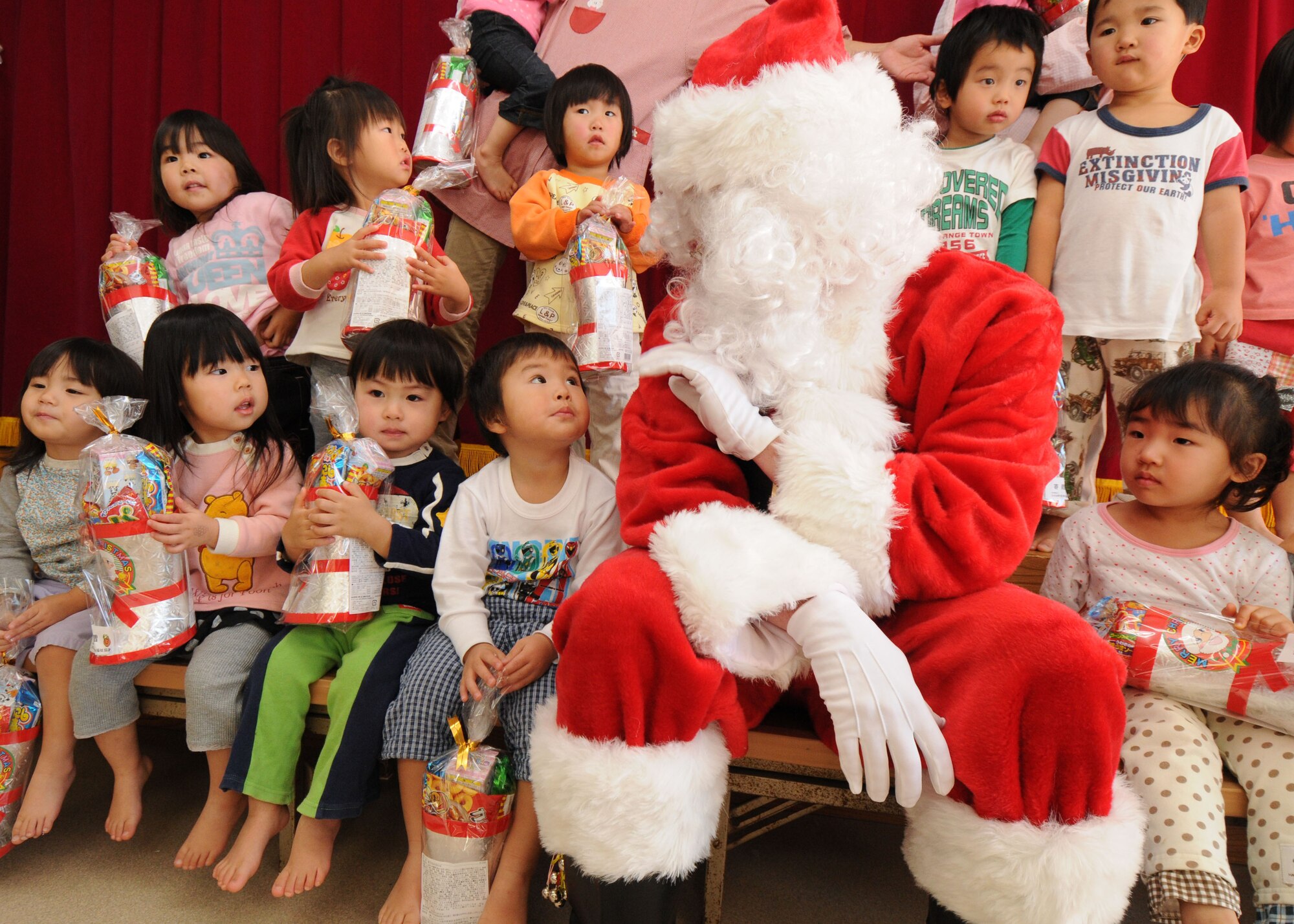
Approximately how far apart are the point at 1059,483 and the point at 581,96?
1291 millimetres

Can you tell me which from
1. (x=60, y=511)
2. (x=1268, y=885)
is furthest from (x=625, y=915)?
(x=60, y=511)

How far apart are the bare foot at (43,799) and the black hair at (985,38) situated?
211 centimetres

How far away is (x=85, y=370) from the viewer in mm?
1483

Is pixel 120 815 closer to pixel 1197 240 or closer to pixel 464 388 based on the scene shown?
pixel 464 388

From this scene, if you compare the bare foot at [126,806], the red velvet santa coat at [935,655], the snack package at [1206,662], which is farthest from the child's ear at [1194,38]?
the bare foot at [126,806]

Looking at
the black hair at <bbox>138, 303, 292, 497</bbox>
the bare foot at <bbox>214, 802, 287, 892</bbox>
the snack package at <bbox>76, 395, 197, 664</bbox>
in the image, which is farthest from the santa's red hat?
the bare foot at <bbox>214, 802, 287, 892</bbox>

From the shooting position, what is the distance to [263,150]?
100 inches

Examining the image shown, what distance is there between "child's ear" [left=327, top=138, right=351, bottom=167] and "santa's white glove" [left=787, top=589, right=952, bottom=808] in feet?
4.92

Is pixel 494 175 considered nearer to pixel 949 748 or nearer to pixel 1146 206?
pixel 1146 206

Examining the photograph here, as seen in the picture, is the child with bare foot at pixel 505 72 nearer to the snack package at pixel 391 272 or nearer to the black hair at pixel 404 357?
the snack package at pixel 391 272

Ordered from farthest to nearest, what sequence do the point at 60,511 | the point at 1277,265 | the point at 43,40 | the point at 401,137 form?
1. the point at 43,40
2. the point at 401,137
3. the point at 1277,265
4. the point at 60,511

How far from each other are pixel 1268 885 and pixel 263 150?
2.95 meters

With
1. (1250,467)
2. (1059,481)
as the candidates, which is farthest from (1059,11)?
(1250,467)

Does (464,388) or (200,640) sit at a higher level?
(464,388)
